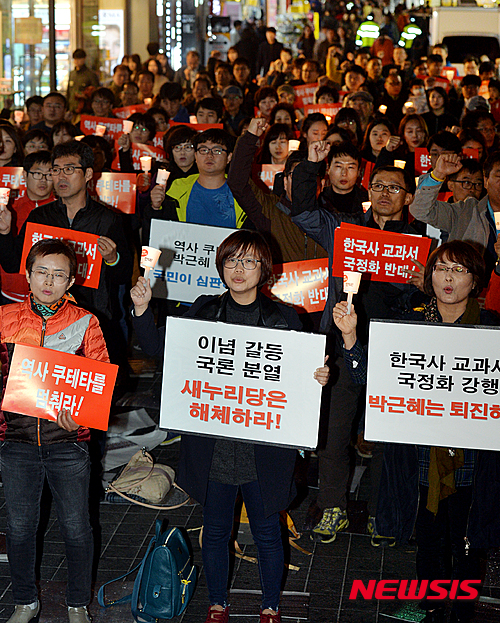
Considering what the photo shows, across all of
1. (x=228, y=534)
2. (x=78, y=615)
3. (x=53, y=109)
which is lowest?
(x=78, y=615)

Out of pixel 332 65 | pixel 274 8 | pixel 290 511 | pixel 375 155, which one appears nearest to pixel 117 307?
pixel 290 511

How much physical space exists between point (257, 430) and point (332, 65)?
13366mm

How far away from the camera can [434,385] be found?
4219 mm

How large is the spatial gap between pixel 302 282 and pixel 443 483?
1902mm

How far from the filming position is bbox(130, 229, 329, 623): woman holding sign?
4.12 m

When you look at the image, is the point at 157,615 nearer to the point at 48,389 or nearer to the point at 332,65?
the point at 48,389

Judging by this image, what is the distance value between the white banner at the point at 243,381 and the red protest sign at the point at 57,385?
0.97 ft

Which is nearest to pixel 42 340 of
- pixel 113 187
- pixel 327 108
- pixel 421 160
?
pixel 113 187

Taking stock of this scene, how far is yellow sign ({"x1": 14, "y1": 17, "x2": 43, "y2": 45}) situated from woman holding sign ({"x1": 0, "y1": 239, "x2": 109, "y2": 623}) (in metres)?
12.7

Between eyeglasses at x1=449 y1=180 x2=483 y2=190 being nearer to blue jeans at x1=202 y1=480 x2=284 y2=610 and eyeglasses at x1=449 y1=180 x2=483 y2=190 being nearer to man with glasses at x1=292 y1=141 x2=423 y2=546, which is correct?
man with glasses at x1=292 y1=141 x2=423 y2=546

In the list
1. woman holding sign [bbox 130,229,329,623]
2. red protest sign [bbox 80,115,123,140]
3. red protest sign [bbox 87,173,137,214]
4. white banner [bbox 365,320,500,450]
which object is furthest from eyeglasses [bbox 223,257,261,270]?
red protest sign [bbox 80,115,123,140]

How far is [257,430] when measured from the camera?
4.14 m

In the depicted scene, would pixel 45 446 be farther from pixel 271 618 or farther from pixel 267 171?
pixel 267 171

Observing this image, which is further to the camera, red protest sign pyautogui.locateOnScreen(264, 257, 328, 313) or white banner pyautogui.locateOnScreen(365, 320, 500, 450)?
red protest sign pyautogui.locateOnScreen(264, 257, 328, 313)
